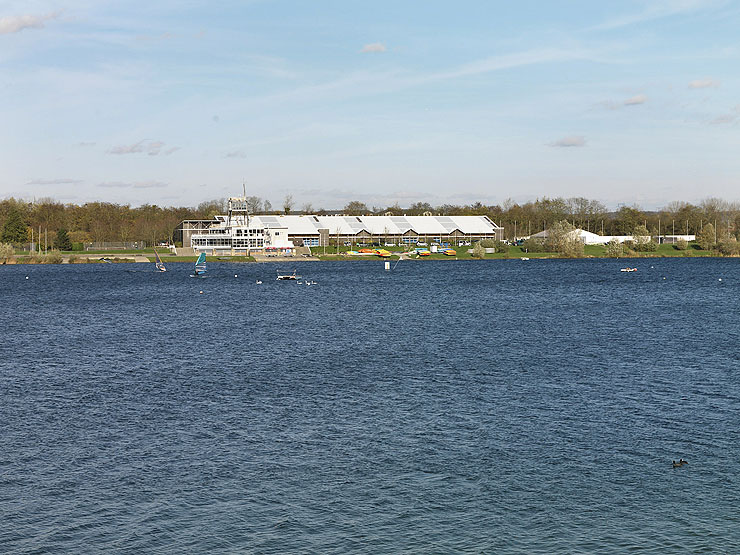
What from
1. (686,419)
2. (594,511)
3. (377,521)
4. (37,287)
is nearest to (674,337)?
(686,419)

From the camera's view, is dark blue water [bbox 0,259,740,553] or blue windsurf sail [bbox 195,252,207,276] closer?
dark blue water [bbox 0,259,740,553]

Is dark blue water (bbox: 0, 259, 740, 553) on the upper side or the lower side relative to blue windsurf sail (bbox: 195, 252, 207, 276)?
lower

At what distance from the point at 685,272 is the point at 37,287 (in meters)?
132

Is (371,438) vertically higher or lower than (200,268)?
lower

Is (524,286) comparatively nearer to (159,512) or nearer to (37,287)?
(37,287)

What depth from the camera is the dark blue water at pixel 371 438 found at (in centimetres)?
2583

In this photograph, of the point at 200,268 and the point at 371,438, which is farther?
the point at 200,268

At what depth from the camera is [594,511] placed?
89.1 ft

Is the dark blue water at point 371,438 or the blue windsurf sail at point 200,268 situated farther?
the blue windsurf sail at point 200,268

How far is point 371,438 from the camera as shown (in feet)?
117

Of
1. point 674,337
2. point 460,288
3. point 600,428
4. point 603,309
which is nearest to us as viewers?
point 600,428

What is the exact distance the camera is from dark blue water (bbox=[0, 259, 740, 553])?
25828 millimetres

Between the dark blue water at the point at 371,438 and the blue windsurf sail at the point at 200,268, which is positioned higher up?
the blue windsurf sail at the point at 200,268

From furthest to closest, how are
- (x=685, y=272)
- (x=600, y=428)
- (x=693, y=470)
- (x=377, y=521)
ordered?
(x=685, y=272)
(x=600, y=428)
(x=693, y=470)
(x=377, y=521)
